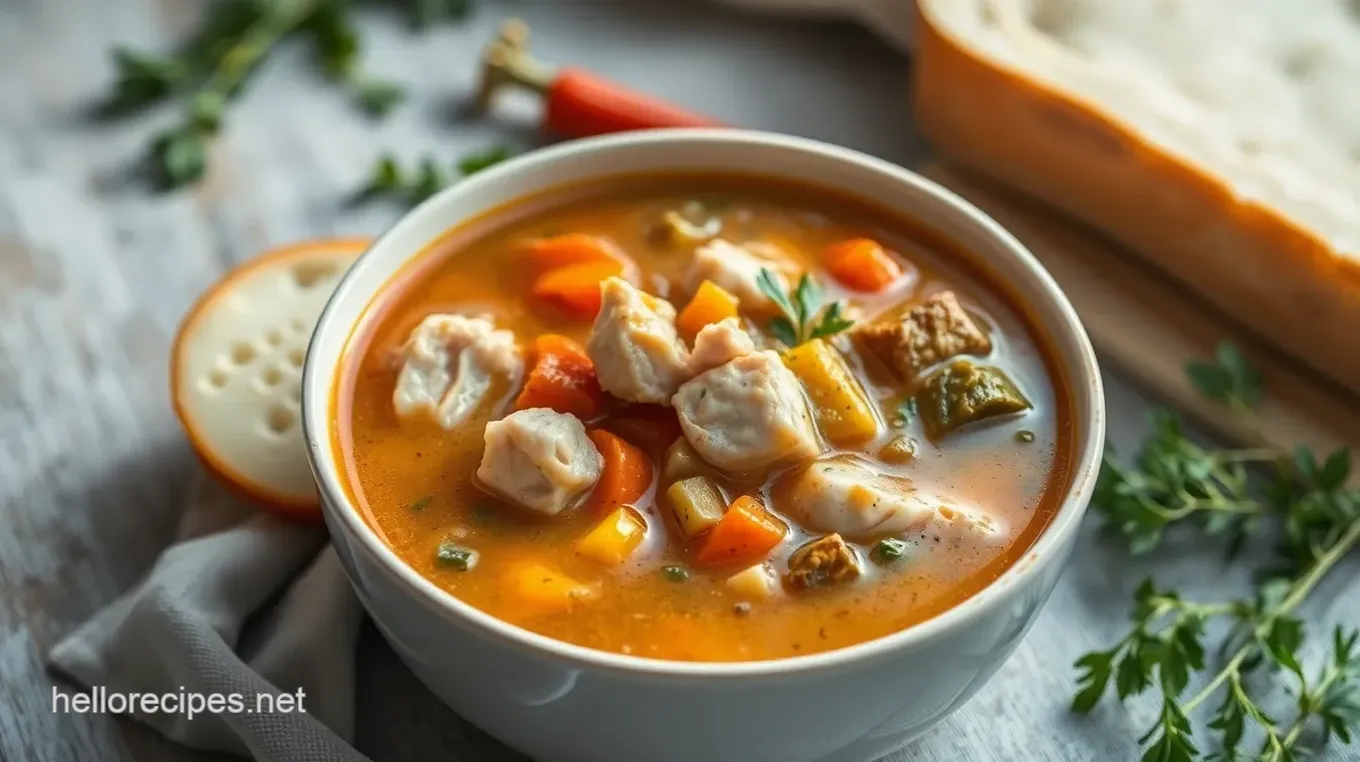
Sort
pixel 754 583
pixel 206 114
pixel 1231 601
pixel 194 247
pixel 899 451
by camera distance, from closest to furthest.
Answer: pixel 754 583, pixel 899 451, pixel 1231 601, pixel 194 247, pixel 206 114

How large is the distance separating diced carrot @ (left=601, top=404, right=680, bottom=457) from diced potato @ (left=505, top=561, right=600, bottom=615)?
0.31 meters

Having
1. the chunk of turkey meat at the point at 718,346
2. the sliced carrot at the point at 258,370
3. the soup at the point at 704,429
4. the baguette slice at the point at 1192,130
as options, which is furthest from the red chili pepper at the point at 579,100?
the chunk of turkey meat at the point at 718,346

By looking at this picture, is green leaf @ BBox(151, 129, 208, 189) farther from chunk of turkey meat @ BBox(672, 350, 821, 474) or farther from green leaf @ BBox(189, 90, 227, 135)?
chunk of turkey meat @ BBox(672, 350, 821, 474)

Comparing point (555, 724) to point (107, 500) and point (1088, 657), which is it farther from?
point (107, 500)

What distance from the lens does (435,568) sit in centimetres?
216

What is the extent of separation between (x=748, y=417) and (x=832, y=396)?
0.62 feet

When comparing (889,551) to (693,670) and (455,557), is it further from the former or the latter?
(455,557)

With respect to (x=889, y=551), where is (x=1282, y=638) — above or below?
below

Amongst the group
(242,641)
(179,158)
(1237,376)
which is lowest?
(242,641)

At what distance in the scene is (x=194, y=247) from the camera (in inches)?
137

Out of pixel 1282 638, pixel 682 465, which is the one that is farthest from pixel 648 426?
pixel 1282 638

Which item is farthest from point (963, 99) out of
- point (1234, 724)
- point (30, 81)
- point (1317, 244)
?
point (30, 81)

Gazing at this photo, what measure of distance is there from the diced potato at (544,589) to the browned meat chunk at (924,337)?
71 centimetres


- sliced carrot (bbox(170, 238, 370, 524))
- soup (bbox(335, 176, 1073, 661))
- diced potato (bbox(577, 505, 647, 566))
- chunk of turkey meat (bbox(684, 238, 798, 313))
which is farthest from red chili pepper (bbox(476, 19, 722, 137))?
diced potato (bbox(577, 505, 647, 566))
